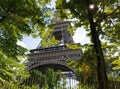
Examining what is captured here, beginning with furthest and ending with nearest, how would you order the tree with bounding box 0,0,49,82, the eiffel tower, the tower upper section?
the tower upper section < the eiffel tower < the tree with bounding box 0,0,49,82

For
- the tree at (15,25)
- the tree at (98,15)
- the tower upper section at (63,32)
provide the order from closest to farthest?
the tree at (98,15) < the tree at (15,25) < the tower upper section at (63,32)

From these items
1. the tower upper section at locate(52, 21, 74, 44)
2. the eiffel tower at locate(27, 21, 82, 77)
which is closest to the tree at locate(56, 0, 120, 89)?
the eiffel tower at locate(27, 21, 82, 77)

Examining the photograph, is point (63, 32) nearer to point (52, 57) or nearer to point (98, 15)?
point (52, 57)

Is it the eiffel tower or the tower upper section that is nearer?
the eiffel tower

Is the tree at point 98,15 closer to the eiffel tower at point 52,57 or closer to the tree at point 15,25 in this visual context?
the tree at point 15,25

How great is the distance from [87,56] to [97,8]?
6.09 feet

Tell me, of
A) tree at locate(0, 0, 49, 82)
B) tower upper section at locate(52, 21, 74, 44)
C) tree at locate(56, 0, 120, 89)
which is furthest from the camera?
tower upper section at locate(52, 21, 74, 44)

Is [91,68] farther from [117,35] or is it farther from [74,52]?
[74,52]

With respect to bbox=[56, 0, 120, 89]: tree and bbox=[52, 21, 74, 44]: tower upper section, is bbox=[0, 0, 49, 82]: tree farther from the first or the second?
bbox=[52, 21, 74, 44]: tower upper section

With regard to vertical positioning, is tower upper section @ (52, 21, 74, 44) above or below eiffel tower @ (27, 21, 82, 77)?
above

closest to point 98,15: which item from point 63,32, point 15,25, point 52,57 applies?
point 15,25

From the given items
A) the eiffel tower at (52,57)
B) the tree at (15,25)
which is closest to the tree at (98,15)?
the tree at (15,25)

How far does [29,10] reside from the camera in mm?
10008

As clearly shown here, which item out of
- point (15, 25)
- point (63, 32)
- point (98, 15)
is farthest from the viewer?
point (63, 32)
